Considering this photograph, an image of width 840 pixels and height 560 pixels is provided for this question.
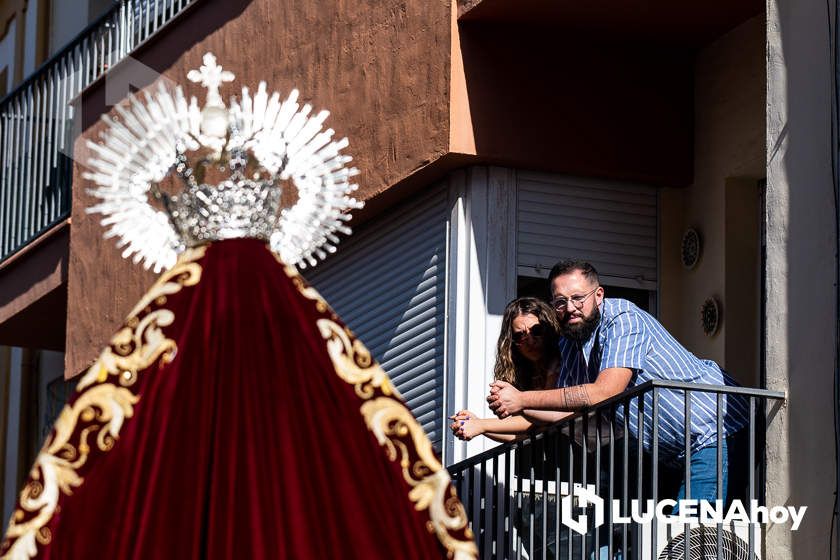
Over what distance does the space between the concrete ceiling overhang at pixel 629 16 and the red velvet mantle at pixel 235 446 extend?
450 cm

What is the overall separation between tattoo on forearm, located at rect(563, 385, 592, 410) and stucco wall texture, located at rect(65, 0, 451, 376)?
242 centimetres

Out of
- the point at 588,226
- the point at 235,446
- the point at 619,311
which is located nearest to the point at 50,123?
the point at 588,226

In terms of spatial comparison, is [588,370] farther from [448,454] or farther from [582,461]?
[448,454]

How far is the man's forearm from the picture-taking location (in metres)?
8.20

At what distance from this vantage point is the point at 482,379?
10.3 metres

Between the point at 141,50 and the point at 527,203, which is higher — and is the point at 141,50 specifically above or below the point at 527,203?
above

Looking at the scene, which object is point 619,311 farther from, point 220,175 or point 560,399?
point 220,175

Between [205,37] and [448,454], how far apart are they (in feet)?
13.9

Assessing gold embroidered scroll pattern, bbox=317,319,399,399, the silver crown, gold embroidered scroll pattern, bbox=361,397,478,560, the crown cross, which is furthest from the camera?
the crown cross

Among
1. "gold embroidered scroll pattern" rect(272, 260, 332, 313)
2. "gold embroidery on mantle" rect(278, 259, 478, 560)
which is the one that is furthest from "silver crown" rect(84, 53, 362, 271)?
"gold embroidery on mantle" rect(278, 259, 478, 560)

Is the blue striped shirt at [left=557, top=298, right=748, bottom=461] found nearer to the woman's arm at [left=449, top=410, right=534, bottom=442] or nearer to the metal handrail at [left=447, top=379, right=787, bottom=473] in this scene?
the metal handrail at [left=447, top=379, right=787, bottom=473]

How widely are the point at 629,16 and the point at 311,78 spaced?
2.29m

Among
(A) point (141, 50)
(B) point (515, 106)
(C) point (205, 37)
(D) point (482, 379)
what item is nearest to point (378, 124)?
(B) point (515, 106)

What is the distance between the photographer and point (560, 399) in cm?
826
